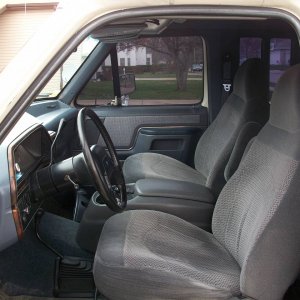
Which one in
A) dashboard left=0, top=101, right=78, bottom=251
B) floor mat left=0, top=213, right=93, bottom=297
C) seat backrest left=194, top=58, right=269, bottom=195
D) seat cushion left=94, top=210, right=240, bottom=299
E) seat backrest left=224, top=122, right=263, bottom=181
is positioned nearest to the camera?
dashboard left=0, top=101, right=78, bottom=251

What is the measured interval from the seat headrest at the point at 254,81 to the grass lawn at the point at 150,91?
0.99 meters

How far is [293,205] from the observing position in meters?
1.54

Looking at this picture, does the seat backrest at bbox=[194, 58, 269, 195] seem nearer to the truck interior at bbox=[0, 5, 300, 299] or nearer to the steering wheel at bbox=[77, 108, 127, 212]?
the truck interior at bbox=[0, 5, 300, 299]

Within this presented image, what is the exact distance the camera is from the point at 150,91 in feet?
12.5

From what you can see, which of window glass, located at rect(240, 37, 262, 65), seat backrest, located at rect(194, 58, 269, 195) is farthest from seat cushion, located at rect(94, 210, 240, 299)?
window glass, located at rect(240, 37, 262, 65)

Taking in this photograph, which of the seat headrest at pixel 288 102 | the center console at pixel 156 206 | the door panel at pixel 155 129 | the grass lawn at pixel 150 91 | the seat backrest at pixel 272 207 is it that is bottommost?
the door panel at pixel 155 129

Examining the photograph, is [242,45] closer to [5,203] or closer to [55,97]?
[55,97]

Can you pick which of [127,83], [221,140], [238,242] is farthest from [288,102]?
[127,83]

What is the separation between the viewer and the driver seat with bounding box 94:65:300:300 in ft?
5.10

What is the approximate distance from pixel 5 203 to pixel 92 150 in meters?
0.51

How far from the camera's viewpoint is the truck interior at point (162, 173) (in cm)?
161

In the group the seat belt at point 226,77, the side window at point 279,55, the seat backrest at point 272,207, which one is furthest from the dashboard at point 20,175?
the side window at point 279,55

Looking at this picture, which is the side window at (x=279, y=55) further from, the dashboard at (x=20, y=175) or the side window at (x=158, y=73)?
the dashboard at (x=20, y=175)

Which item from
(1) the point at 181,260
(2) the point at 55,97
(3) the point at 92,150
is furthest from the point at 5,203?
(2) the point at 55,97
